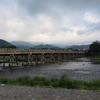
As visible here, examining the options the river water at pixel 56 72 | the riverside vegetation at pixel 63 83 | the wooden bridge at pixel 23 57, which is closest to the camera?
the riverside vegetation at pixel 63 83

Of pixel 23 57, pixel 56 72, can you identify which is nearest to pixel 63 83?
pixel 56 72

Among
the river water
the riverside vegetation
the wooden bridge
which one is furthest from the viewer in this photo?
the wooden bridge

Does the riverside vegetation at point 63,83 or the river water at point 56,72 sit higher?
the riverside vegetation at point 63,83

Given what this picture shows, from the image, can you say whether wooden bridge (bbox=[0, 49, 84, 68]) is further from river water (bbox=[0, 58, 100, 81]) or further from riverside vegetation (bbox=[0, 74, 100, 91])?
riverside vegetation (bbox=[0, 74, 100, 91])

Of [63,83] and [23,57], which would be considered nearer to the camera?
[63,83]

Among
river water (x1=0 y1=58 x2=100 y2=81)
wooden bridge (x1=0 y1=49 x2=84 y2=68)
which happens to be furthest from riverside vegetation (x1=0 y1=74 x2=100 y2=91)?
wooden bridge (x1=0 y1=49 x2=84 y2=68)

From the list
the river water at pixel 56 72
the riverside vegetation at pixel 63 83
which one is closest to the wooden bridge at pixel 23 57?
the river water at pixel 56 72

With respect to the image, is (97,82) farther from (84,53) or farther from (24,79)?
(84,53)

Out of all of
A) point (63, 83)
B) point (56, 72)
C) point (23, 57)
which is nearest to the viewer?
point (63, 83)

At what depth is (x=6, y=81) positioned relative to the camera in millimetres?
15812

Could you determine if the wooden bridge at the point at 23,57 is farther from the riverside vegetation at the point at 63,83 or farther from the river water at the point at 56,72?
the riverside vegetation at the point at 63,83

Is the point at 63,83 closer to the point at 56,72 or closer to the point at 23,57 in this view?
the point at 56,72

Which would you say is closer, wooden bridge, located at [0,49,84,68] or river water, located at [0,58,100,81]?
river water, located at [0,58,100,81]

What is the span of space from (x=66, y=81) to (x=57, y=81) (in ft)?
3.98
